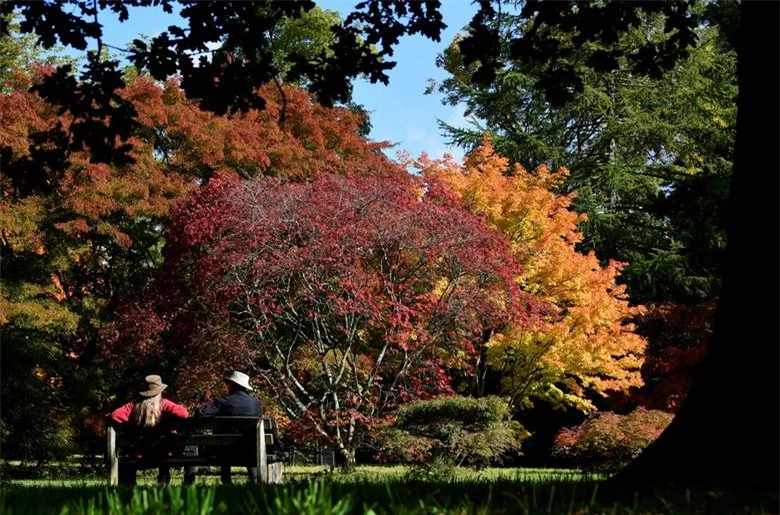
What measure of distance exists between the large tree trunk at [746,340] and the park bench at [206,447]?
15.5ft

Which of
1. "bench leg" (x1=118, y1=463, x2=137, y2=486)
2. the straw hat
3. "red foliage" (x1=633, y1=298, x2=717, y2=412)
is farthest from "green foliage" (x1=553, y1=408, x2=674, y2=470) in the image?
"bench leg" (x1=118, y1=463, x2=137, y2=486)

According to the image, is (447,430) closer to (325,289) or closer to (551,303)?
(325,289)

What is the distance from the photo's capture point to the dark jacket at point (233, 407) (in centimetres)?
930

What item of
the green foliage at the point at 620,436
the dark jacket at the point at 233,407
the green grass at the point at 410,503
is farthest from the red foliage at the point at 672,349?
the green grass at the point at 410,503

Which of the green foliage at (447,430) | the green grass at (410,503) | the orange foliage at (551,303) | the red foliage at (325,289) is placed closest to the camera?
the green grass at (410,503)

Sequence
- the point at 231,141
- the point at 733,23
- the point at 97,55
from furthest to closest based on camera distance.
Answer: the point at 231,141, the point at 733,23, the point at 97,55

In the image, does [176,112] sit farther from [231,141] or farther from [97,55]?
[97,55]

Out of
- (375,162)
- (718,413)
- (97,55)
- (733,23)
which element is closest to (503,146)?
(375,162)

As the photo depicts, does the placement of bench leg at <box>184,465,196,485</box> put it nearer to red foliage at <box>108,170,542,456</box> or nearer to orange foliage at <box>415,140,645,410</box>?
red foliage at <box>108,170,542,456</box>

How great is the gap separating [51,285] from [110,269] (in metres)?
1.31

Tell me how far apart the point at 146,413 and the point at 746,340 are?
662 centimetres

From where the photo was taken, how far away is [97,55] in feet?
21.5

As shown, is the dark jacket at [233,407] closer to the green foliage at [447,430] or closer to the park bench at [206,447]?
the park bench at [206,447]

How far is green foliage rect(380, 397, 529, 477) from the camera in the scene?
13086mm
